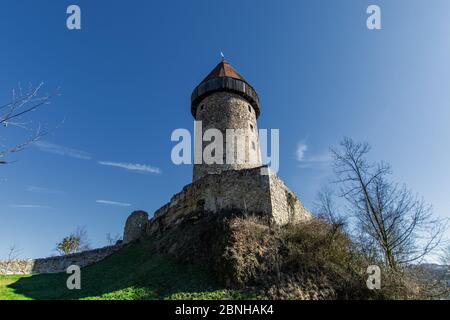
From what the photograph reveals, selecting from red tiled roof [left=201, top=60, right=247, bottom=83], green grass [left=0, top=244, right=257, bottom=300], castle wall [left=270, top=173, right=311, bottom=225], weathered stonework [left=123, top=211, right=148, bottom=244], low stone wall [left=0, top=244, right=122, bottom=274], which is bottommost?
low stone wall [left=0, top=244, right=122, bottom=274]

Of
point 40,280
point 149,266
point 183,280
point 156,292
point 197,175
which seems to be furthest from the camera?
point 197,175

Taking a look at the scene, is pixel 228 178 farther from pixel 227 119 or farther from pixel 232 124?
pixel 227 119

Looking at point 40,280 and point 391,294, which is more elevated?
point 391,294

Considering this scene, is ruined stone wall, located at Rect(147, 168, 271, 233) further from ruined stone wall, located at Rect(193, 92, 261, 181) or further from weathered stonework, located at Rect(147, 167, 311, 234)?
ruined stone wall, located at Rect(193, 92, 261, 181)

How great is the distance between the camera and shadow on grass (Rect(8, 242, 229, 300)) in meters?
8.34

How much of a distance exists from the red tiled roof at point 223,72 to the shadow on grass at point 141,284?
12480 mm

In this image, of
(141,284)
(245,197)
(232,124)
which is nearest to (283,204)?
(245,197)

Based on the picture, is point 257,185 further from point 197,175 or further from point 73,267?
point 73,267

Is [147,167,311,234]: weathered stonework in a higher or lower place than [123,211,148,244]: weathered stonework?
higher

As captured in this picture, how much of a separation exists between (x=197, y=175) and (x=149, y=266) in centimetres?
650

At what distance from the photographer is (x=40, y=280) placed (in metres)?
15.2

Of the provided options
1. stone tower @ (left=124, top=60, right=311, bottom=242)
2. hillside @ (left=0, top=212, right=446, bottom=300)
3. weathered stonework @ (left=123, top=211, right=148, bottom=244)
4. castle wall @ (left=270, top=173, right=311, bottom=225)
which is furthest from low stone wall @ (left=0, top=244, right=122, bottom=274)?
castle wall @ (left=270, top=173, right=311, bottom=225)
